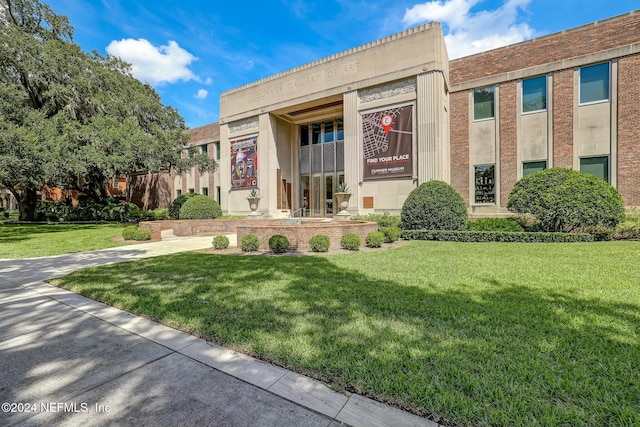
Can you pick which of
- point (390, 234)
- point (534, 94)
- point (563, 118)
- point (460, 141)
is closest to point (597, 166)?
point (563, 118)

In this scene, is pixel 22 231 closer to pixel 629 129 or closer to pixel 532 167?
pixel 532 167

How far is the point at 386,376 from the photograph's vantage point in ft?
8.76

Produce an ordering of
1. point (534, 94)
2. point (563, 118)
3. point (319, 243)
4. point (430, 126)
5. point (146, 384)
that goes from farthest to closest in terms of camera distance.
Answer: point (534, 94), point (430, 126), point (563, 118), point (319, 243), point (146, 384)

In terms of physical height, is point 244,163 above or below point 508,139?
below

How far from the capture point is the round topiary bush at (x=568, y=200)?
11.6 metres

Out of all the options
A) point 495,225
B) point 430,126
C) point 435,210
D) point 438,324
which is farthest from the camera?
point 430,126

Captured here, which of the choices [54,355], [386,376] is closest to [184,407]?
[386,376]

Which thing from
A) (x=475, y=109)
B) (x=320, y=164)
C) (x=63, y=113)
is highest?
(x=63, y=113)

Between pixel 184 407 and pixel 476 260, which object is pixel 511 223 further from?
pixel 184 407

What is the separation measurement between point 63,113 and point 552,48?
30.0 metres

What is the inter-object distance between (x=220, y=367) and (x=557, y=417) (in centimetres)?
277

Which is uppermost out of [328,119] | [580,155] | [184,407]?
[328,119]

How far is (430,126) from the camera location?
53.4ft

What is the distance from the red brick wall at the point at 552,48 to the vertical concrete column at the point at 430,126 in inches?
123
